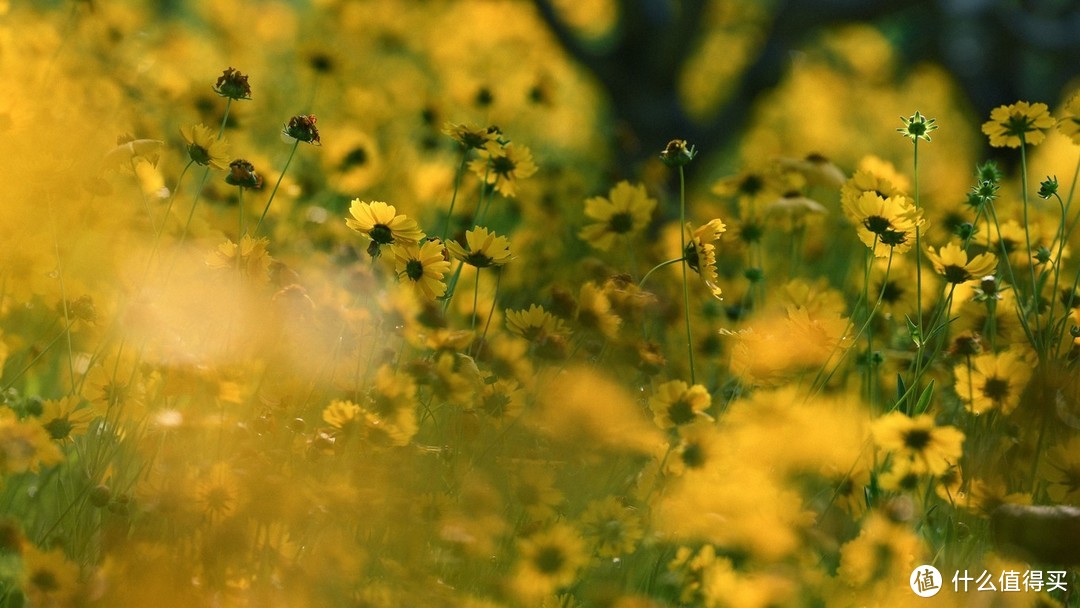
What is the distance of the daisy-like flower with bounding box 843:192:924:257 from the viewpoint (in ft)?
4.29

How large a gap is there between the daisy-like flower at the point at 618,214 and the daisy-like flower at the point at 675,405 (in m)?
0.43

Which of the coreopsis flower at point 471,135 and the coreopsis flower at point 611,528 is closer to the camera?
the coreopsis flower at point 611,528

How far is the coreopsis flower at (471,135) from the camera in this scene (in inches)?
55.4

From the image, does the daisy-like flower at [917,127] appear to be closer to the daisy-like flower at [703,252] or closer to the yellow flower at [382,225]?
the daisy-like flower at [703,252]

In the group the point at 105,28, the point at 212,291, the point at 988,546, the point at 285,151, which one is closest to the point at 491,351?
the point at 212,291

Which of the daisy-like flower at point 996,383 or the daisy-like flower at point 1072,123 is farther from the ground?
the daisy-like flower at point 1072,123

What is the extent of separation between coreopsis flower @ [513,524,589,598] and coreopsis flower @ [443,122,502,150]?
1.75ft

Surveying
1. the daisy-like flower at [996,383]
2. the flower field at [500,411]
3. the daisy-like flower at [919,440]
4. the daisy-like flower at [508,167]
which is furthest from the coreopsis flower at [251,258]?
the daisy-like flower at [996,383]

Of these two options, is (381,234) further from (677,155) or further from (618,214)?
(618,214)

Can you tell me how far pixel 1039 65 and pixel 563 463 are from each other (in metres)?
4.27

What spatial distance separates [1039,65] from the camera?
484 cm

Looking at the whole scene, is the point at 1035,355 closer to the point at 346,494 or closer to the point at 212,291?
the point at 346,494

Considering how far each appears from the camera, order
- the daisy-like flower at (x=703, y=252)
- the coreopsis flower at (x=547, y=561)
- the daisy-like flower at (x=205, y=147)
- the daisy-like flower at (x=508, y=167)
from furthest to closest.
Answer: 1. the daisy-like flower at (x=508, y=167)
2. the daisy-like flower at (x=703, y=252)
3. the daisy-like flower at (x=205, y=147)
4. the coreopsis flower at (x=547, y=561)

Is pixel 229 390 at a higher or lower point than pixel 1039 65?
lower
